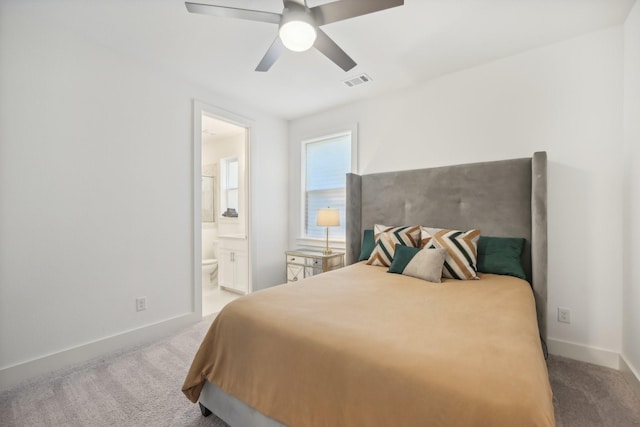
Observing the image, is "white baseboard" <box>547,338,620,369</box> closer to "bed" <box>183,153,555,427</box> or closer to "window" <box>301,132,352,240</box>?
"bed" <box>183,153,555,427</box>

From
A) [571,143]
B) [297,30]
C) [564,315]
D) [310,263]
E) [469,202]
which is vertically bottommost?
[564,315]

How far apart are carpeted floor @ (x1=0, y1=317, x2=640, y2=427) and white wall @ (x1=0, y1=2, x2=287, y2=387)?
297 millimetres

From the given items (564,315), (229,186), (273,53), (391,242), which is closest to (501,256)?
(564,315)

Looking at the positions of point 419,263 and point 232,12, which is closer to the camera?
point 232,12

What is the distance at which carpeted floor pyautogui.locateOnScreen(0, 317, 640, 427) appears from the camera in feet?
5.16

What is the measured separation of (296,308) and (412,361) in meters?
0.68

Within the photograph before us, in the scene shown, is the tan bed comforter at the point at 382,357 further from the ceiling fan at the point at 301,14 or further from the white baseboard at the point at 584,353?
the ceiling fan at the point at 301,14

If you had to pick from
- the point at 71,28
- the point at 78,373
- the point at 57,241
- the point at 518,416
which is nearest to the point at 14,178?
the point at 57,241

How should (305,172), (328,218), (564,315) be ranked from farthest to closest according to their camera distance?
(305,172)
(328,218)
(564,315)

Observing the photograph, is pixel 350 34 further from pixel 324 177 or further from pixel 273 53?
pixel 324 177

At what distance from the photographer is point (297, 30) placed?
5.24 feet

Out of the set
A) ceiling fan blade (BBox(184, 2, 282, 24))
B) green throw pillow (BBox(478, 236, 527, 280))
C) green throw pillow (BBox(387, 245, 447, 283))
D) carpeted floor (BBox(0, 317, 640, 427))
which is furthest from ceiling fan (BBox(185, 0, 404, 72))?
carpeted floor (BBox(0, 317, 640, 427))

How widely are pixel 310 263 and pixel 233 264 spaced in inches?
52.6

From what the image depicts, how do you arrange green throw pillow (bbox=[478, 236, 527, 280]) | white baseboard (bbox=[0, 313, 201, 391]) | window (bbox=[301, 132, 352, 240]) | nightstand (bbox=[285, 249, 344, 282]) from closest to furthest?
white baseboard (bbox=[0, 313, 201, 391]), green throw pillow (bbox=[478, 236, 527, 280]), nightstand (bbox=[285, 249, 344, 282]), window (bbox=[301, 132, 352, 240])
